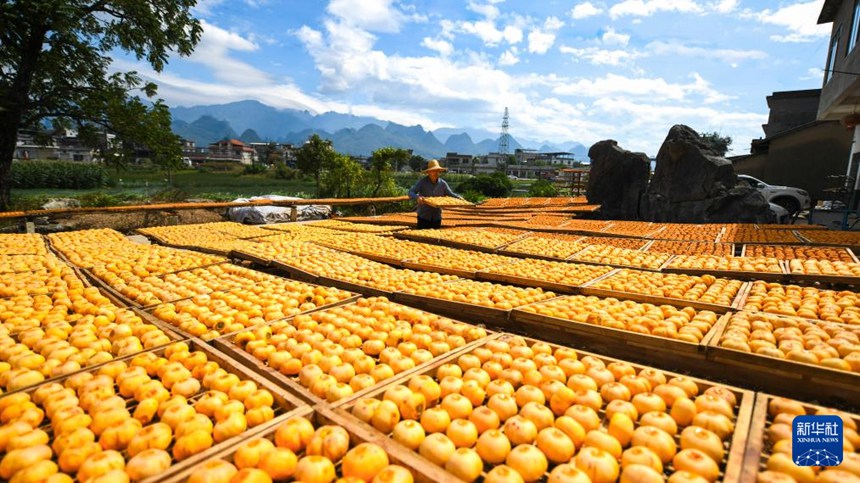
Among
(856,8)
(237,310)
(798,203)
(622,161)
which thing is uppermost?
(856,8)

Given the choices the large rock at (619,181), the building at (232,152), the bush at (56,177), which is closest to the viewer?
the large rock at (619,181)

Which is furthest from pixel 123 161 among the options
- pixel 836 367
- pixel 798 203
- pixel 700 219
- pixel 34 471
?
pixel 798 203

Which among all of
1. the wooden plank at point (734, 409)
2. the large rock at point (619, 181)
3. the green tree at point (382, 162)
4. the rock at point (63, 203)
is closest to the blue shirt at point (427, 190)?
the wooden plank at point (734, 409)

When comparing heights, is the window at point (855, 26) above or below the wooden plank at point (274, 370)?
above

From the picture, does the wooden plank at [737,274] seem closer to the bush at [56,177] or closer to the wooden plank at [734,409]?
the wooden plank at [734,409]

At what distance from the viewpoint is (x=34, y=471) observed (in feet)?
5.06

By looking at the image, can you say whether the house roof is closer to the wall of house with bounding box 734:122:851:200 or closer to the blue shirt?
the wall of house with bounding box 734:122:851:200

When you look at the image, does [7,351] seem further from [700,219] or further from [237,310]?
[700,219]

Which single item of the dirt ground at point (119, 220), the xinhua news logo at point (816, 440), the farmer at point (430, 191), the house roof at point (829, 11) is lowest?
the dirt ground at point (119, 220)

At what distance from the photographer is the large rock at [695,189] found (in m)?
13.0

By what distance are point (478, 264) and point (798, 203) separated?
753 inches

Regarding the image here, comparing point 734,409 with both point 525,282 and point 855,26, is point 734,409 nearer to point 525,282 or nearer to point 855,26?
point 525,282

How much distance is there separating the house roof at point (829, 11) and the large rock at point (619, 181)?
9941mm

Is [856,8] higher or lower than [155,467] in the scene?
higher
